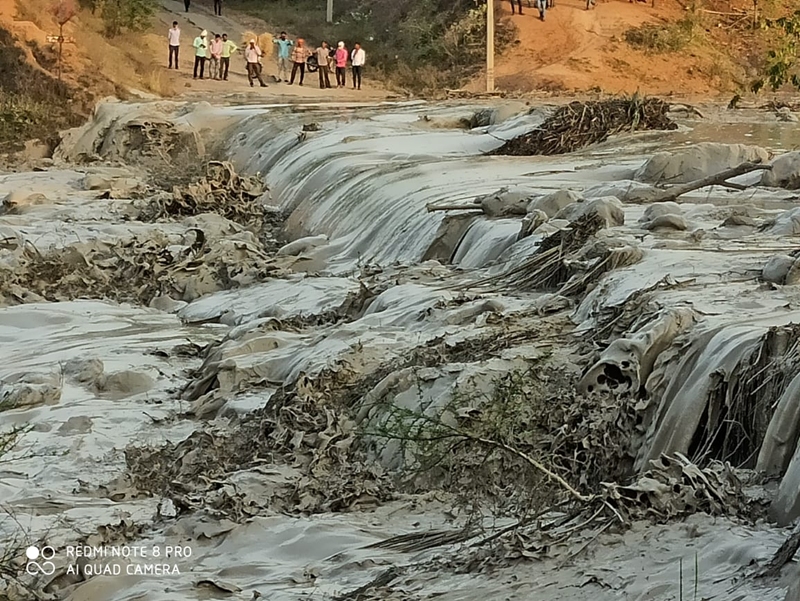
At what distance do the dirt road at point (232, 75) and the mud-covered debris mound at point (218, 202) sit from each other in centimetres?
1022

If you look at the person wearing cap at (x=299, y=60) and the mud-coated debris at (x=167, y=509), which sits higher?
the person wearing cap at (x=299, y=60)

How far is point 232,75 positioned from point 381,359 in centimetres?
2439

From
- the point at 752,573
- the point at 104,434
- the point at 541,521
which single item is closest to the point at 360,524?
the point at 541,521

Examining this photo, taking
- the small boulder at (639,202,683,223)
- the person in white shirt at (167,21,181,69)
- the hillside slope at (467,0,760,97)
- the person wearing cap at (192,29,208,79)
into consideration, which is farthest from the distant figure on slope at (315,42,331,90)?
the small boulder at (639,202,683,223)

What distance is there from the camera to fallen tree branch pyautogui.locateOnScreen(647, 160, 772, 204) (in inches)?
466

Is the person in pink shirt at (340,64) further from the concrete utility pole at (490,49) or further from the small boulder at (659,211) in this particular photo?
the small boulder at (659,211)

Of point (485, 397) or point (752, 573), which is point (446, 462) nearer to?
point (485, 397)

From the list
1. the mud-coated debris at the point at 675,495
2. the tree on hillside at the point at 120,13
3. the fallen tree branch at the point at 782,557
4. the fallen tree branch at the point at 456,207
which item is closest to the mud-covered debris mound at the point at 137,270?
the fallen tree branch at the point at 456,207

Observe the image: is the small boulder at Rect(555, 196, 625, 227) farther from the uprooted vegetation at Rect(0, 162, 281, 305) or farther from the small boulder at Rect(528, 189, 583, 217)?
the uprooted vegetation at Rect(0, 162, 281, 305)

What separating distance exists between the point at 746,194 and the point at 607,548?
8.13 metres

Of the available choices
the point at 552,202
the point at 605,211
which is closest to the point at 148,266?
the point at 552,202

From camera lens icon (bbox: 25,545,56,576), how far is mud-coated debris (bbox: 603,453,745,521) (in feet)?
8.17

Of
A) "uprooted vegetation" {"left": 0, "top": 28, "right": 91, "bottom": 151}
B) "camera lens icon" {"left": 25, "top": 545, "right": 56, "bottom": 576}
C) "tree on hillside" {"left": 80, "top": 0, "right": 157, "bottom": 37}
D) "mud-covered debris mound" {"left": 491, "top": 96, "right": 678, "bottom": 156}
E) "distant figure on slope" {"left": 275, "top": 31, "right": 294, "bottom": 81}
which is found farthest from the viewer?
"tree on hillside" {"left": 80, "top": 0, "right": 157, "bottom": 37}

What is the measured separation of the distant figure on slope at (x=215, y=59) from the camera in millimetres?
30750
